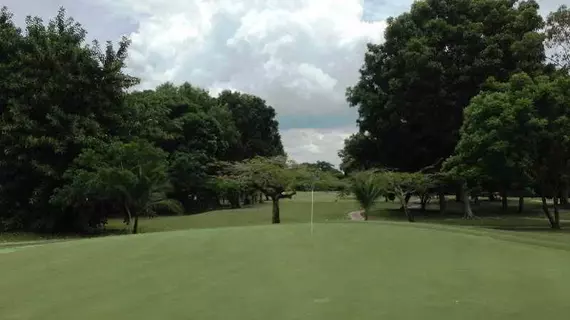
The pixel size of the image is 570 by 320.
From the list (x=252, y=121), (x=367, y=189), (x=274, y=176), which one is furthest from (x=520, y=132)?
(x=252, y=121)

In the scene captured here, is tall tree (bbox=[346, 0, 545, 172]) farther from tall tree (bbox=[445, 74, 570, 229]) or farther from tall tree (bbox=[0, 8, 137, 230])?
tall tree (bbox=[0, 8, 137, 230])

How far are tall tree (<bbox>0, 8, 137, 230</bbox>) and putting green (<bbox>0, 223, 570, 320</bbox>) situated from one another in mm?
14640

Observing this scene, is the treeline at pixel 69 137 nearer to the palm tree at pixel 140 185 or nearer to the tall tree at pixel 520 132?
the palm tree at pixel 140 185

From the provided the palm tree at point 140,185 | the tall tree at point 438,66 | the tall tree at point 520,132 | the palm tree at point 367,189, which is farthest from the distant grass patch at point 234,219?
the tall tree at point 520,132

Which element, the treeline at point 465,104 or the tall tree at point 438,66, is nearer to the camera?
the treeline at point 465,104

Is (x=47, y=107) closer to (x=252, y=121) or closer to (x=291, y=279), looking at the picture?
(x=291, y=279)

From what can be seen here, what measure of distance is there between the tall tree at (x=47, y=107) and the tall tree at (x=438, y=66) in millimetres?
16487

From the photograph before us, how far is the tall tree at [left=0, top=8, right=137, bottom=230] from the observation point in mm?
26375

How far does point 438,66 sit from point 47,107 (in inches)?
829

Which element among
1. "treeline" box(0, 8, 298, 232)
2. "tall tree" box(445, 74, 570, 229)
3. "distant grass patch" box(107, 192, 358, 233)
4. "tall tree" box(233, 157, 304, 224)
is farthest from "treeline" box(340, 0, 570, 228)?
"treeline" box(0, 8, 298, 232)

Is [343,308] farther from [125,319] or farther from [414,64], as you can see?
[414,64]

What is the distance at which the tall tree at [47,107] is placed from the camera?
26375 millimetres

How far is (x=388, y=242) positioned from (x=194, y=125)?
3783 cm

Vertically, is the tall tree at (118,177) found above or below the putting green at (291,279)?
above
